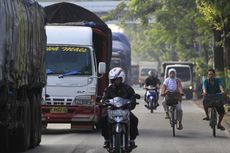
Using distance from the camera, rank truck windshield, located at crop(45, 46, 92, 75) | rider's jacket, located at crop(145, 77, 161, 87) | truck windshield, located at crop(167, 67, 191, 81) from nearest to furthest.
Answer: truck windshield, located at crop(45, 46, 92, 75) → rider's jacket, located at crop(145, 77, 161, 87) → truck windshield, located at crop(167, 67, 191, 81)

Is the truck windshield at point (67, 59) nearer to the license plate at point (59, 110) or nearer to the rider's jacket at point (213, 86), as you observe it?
the license plate at point (59, 110)

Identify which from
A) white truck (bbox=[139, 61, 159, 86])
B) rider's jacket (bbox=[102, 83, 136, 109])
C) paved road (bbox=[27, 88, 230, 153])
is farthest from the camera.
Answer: white truck (bbox=[139, 61, 159, 86])

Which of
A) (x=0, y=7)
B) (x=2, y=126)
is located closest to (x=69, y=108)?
(x=2, y=126)

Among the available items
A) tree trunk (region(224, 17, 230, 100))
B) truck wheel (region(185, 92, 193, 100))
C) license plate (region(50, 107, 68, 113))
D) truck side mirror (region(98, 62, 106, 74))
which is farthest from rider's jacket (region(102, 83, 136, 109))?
truck wheel (region(185, 92, 193, 100))

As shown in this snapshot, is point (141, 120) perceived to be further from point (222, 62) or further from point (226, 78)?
point (222, 62)

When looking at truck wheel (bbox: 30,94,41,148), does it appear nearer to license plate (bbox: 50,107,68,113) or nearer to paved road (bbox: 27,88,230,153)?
paved road (bbox: 27,88,230,153)

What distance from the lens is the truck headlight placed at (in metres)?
20.6

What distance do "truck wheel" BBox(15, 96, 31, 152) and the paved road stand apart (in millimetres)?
375

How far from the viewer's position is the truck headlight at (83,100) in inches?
811

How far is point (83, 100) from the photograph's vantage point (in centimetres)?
2066

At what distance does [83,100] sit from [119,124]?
793cm

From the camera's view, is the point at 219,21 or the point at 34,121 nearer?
the point at 34,121

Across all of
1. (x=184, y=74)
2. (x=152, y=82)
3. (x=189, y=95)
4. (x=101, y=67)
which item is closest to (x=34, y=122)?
(x=101, y=67)

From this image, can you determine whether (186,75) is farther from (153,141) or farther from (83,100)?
(153,141)
